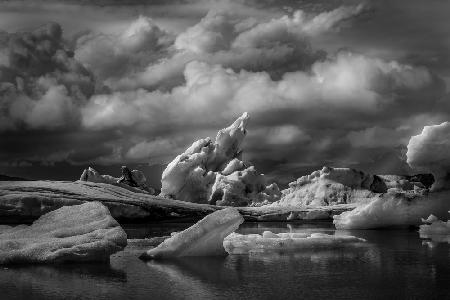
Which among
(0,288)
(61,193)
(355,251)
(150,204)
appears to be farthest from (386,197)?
(0,288)

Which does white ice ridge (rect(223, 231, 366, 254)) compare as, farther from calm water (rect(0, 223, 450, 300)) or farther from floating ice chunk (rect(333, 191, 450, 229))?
floating ice chunk (rect(333, 191, 450, 229))

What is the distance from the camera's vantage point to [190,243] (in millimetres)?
18375

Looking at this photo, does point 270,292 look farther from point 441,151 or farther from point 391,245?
point 441,151

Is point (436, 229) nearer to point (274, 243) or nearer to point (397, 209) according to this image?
point (397, 209)

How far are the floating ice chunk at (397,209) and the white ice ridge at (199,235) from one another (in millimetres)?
19178

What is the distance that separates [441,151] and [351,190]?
84.1 feet

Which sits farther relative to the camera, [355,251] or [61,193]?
[61,193]

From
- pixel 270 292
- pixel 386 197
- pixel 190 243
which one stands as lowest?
pixel 270 292

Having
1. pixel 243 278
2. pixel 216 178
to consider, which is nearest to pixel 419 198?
pixel 243 278

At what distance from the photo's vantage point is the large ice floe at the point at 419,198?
32.6 metres

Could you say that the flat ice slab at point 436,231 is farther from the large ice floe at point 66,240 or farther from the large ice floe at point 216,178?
the large ice floe at point 216,178

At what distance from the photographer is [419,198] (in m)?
34.6

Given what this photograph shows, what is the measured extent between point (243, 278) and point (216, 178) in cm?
5110

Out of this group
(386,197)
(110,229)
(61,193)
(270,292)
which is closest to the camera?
(270,292)
